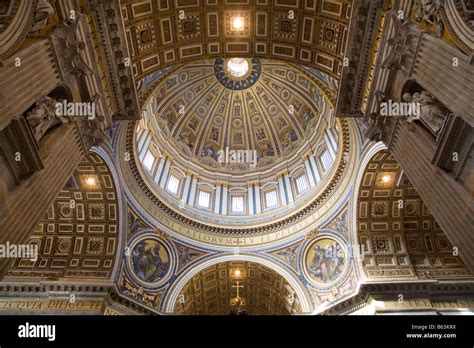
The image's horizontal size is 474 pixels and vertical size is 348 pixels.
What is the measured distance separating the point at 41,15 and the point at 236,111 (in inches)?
936

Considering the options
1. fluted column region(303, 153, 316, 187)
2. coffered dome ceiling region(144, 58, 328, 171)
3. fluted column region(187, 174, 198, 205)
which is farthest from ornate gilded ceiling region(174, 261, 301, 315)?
coffered dome ceiling region(144, 58, 328, 171)

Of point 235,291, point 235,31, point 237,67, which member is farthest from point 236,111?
point 235,31

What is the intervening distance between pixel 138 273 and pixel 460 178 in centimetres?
1665

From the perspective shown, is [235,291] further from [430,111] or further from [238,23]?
[430,111]

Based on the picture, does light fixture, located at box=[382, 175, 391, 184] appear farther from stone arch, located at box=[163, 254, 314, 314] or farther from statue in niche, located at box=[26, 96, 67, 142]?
statue in niche, located at box=[26, 96, 67, 142]

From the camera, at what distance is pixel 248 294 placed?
25281 millimetres

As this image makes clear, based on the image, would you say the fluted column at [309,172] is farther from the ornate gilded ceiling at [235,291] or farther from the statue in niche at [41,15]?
the statue in niche at [41,15]

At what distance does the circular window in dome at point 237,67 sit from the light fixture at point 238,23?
17741 mm

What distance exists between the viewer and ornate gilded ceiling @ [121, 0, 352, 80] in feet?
41.2

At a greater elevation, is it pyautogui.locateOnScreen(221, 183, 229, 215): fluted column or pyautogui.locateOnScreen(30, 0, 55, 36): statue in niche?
pyautogui.locateOnScreen(221, 183, 229, 215): fluted column

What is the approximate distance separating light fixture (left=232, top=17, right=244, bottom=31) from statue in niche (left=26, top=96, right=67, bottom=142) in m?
6.96

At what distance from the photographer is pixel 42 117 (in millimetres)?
9031

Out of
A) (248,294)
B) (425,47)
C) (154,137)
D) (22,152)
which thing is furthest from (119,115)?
(248,294)
